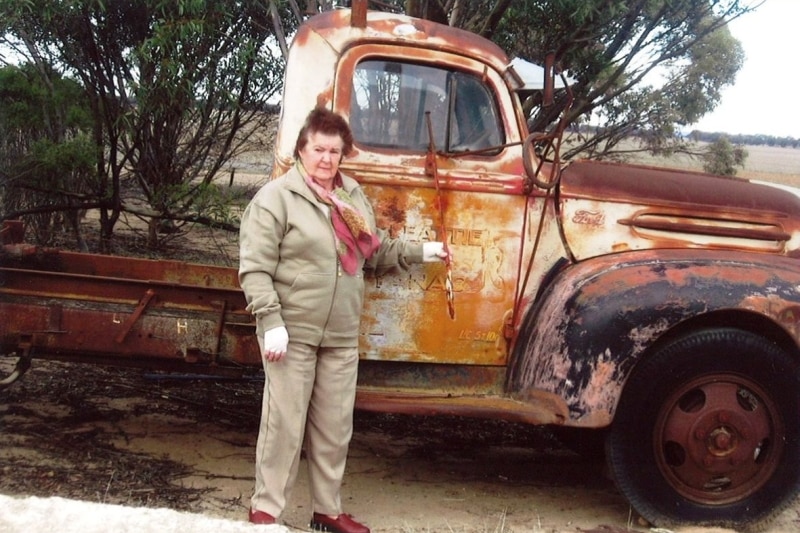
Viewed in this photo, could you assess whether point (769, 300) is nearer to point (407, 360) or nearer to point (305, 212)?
point (407, 360)

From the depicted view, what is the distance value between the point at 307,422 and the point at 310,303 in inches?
23.6

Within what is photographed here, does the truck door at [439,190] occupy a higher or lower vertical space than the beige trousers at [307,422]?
higher

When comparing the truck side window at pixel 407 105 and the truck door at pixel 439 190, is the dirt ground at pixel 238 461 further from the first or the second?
the truck side window at pixel 407 105

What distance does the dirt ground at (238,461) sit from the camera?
4375 millimetres

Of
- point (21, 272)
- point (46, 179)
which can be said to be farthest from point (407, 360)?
point (46, 179)

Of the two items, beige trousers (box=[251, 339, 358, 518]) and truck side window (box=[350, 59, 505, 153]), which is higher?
truck side window (box=[350, 59, 505, 153])

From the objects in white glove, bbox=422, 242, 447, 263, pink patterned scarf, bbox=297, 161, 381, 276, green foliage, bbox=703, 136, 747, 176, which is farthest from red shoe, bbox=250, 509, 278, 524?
green foliage, bbox=703, 136, 747, 176

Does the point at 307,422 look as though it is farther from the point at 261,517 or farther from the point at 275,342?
the point at 275,342

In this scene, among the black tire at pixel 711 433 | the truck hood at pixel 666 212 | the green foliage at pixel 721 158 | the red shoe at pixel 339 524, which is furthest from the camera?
the green foliage at pixel 721 158

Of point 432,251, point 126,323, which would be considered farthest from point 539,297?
point 126,323

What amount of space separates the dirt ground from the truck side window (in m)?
1.74

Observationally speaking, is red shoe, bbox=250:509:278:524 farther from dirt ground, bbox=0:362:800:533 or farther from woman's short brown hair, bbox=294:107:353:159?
woman's short brown hair, bbox=294:107:353:159

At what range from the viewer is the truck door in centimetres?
430

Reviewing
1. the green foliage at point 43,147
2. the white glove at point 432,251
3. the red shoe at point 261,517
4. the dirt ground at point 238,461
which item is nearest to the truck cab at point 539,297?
the white glove at point 432,251
